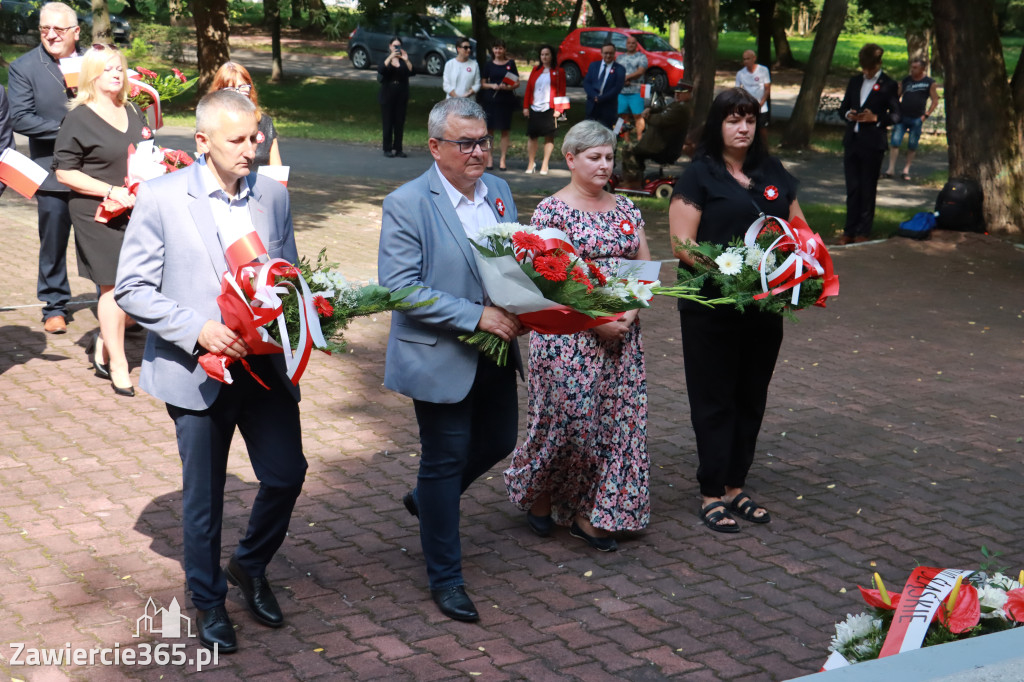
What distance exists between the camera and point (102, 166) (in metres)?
7.15

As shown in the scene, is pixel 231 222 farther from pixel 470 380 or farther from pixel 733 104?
pixel 733 104

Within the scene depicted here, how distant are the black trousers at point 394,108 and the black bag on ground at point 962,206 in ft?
31.6

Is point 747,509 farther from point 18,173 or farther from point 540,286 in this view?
point 18,173

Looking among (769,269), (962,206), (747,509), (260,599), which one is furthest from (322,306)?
(962,206)

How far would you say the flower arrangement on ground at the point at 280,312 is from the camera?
3.88m

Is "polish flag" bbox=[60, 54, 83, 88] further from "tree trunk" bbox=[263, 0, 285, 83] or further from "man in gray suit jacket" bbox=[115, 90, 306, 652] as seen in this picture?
"tree trunk" bbox=[263, 0, 285, 83]

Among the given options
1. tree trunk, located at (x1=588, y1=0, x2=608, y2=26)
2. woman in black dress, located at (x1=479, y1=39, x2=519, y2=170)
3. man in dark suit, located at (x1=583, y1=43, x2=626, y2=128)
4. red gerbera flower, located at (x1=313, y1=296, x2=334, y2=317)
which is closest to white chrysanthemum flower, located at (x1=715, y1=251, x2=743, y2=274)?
red gerbera flower, located at (x1=313, y1=296, x2=334, y2=317)

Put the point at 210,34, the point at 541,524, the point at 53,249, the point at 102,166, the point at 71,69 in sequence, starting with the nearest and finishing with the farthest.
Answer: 1. the point at 541,524
2. the point at 102,166
3. the point at 71,69
4. the point at 53,249
5. the point at 210,34

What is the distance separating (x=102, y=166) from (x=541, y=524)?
3.92 meters

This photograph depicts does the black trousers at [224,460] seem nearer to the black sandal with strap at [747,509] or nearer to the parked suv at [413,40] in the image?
the black sandal with strap at [747,509]

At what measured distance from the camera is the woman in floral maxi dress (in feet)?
16.8

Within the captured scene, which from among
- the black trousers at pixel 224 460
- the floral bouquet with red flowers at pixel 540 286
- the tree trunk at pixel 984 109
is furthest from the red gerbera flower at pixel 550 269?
the tree trunk at pixel 984 109

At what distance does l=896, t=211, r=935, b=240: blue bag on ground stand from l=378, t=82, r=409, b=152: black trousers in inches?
365

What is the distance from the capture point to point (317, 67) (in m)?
38.3
